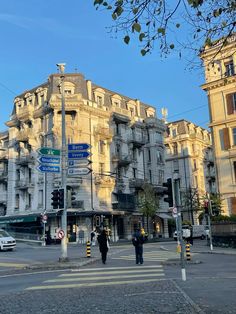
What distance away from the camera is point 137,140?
183 ft

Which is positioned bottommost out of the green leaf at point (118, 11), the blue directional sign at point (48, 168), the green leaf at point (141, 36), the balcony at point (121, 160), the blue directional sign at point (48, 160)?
the green leaf at point (141, 36)

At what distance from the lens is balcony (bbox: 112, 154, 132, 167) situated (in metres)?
51.1

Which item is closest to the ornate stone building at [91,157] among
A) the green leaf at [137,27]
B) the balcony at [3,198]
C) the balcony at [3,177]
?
the balcony at [3,198]

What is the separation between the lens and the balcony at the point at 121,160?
5109cm

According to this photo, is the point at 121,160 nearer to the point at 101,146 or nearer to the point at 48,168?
the point at 101,146

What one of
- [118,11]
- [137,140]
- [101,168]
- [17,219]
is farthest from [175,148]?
[118,11]

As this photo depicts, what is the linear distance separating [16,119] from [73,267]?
38.8 m

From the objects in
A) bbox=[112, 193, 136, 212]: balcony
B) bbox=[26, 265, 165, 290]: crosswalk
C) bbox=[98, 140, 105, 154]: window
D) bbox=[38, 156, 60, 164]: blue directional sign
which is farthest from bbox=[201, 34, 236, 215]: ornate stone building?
bbox=[26, 265, 165, 290]: crosswalk

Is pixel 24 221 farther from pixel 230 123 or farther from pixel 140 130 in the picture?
pixel 230 123

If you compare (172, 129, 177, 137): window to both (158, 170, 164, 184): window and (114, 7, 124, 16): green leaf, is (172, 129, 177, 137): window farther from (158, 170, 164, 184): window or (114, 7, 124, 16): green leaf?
(114, 7, 124, 16): green leaf

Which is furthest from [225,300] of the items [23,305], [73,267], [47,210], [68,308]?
[47,210]

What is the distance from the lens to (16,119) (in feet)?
173

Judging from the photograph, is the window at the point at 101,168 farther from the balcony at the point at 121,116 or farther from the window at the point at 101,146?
the balcony at the point at 121,116

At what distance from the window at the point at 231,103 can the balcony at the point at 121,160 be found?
1840 centimetres
